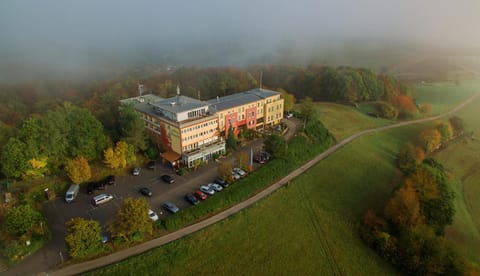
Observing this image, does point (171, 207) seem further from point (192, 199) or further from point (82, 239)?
point (82, 239)

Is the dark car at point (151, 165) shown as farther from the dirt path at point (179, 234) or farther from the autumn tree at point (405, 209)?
the autumn tree at point (405, 209)

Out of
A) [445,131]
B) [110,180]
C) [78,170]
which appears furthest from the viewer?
[445,131]

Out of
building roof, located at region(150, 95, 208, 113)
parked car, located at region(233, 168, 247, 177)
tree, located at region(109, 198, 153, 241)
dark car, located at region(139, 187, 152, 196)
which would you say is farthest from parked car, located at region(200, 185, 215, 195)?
building roof, located at region(150, 95, 208, 113)

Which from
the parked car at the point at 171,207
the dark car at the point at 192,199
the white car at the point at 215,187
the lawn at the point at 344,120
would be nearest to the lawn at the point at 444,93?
the lawn at the point at 344,120

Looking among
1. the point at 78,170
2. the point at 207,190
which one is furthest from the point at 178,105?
the point at 78,170

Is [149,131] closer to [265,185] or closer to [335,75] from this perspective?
[265,185]

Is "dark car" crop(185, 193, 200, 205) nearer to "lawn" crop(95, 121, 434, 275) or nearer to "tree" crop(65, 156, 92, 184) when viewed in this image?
"lawn" crop(95, 121, 434, 275)
